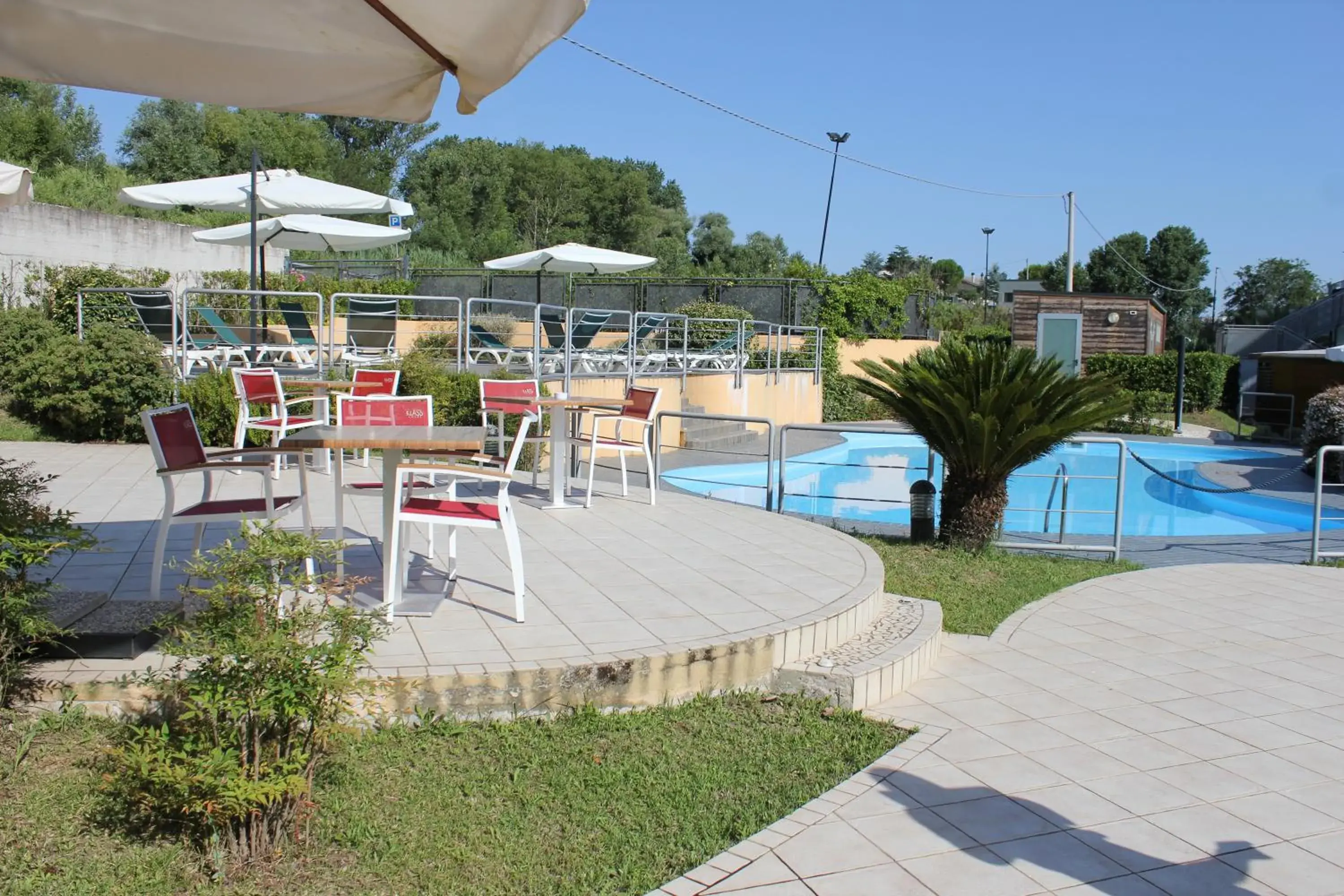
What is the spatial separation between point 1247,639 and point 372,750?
5.10m

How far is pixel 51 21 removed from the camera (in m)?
3.21

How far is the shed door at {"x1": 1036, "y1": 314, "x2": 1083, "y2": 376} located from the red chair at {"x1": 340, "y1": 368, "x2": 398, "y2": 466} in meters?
21.7

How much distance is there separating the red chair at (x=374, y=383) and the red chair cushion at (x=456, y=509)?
3.93m

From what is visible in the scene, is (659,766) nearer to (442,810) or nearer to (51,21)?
(442,810)

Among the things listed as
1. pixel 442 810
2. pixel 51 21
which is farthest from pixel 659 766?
pixel 51 21

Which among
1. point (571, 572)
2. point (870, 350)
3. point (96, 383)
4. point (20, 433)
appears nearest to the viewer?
point (571, 572)

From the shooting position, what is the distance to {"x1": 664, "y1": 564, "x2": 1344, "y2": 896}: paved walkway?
3.10 metres

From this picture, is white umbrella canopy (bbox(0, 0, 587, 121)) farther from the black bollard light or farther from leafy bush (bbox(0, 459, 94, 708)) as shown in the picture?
the black bollard light

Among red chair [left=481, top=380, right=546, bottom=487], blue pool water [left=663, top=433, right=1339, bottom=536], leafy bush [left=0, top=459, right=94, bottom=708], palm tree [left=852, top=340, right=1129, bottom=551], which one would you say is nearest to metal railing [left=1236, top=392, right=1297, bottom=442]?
blue pool water [left=663, top=433, right=1339, bottom=536]

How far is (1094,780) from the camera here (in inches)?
153

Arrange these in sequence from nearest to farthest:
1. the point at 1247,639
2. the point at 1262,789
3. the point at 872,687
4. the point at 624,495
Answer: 1. the point at 1262,789
2. the point at 872,687
3. the point at 1247,639
4. the point at 624,495

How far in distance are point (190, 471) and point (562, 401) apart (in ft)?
10.2

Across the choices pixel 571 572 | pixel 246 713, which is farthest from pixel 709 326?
pixel 246 713

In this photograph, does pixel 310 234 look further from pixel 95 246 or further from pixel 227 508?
pixel 227 508
